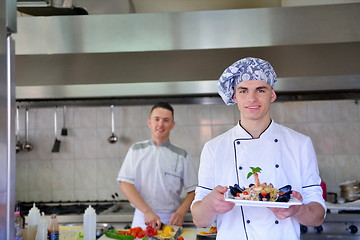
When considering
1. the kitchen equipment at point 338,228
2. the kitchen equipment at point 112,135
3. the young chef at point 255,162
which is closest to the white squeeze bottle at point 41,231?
the young chef at point 255,162

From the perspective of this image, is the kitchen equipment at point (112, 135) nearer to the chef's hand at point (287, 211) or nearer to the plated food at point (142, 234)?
the plated food at point (142, 234)

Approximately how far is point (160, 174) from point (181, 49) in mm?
1041

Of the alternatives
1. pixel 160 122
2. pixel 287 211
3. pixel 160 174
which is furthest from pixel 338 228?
pixel 287 211

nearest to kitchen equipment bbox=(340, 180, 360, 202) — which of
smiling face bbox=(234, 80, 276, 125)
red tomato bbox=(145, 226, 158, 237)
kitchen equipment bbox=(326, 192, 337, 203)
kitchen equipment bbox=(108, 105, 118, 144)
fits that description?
kitchen equipment bbox=(326, 192, 337, 203)

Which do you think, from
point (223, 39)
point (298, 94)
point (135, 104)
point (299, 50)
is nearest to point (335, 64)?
point (299, 50)

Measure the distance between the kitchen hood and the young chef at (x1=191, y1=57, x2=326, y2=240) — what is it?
50.8 inches

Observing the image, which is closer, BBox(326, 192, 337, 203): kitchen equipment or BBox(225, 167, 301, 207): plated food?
BBox(225, 167, 301, 207): plated food

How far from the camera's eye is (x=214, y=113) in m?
4.85

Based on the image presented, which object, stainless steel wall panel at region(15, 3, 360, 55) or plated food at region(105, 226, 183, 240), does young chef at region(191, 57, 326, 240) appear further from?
stainless steel wall panel at region(15, 3, 360, 55)

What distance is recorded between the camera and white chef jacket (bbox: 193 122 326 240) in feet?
6.29

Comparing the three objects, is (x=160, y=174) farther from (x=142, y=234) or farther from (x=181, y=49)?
(x=181, y=49)

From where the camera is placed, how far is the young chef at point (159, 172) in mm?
3639

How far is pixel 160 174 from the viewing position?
371 cm

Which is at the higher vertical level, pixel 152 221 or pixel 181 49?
pixel 181 49
